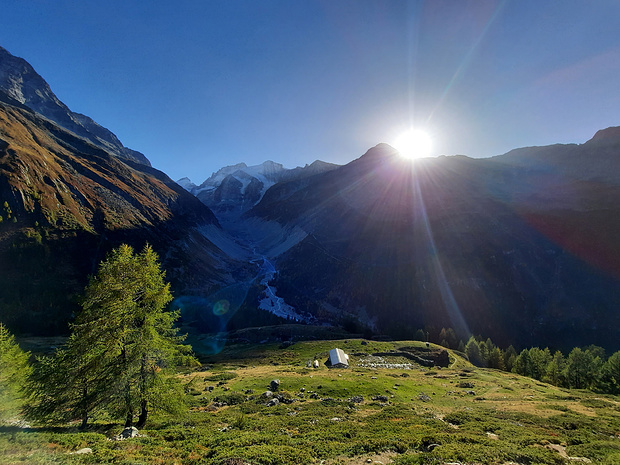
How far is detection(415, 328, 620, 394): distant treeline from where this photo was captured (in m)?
62.8

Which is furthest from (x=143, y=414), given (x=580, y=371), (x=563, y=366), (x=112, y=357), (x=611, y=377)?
(x=563, y=366)

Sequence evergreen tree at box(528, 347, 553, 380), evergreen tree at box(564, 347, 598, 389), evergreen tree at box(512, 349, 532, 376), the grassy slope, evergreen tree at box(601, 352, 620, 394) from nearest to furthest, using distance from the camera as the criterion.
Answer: the grassy slope < evergreen tree at box(601, 352, 620, 394) < evergreen tree at box(564, 347, 598, 389) < evergreen tree at box(528, 347, 553, 380) < evergreen tree at box(512, 349, 532, 376)

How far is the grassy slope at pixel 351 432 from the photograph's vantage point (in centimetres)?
1596

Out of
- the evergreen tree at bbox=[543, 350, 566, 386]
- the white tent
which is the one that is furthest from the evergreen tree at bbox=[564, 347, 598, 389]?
the white tent

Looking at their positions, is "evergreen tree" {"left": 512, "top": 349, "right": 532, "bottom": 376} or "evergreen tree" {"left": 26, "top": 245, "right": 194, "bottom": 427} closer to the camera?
"evergreen tree" {"left": 26, "top": 245, "right": 194, "bottom": 427}

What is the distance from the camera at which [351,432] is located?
2198 cm

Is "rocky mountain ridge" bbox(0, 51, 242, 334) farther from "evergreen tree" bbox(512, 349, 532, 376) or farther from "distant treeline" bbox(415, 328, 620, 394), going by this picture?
"evergreen tree" bbox(512, 349, 532, 376)

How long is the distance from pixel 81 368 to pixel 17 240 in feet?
522

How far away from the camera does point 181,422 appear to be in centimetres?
2552

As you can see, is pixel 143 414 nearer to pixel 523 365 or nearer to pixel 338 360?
pixel 338 360

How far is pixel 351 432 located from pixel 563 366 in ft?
291

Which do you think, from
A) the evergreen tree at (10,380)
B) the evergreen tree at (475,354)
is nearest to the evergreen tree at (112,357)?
the evergreen tree at (10,380)

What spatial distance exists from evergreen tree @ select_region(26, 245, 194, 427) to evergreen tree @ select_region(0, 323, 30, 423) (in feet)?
10.5

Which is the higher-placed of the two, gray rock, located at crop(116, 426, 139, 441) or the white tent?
gray rock, located at crop(116, 426, 139, 441)
